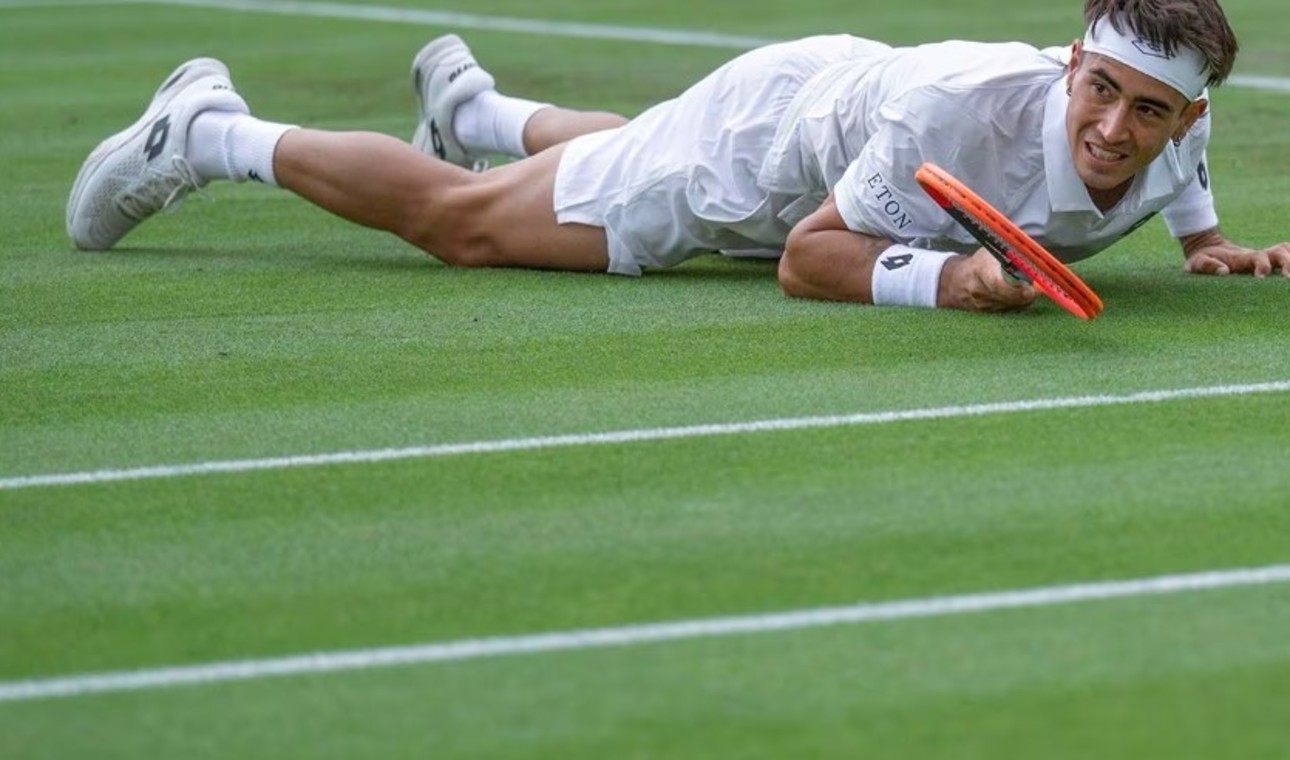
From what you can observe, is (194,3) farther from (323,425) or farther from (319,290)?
(323,425)

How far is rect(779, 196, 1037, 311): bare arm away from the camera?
6.58 m

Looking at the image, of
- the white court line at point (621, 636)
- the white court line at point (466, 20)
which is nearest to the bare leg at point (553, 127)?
the white court line at point (621, 636)

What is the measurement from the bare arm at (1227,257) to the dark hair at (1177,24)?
1086 millimetres

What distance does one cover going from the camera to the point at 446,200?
7645 mm

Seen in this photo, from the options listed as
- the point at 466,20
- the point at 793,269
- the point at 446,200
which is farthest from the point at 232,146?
the point at 466,20

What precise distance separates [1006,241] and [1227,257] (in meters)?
1.46

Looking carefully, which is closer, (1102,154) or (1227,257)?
(1102,154)

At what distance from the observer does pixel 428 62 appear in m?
8.81

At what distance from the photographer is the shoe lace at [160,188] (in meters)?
8.00

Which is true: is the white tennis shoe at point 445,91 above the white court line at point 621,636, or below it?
below

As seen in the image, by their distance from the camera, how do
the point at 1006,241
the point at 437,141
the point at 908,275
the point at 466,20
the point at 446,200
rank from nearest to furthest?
the point at 1006,241 < the point at 908,275 < the point at 446,200 < the point at 437,141 < the point at 466,20

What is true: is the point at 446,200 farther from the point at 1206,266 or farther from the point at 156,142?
the point at 1206,266

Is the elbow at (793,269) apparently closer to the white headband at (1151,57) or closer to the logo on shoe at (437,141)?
the white headband at (1151,57)

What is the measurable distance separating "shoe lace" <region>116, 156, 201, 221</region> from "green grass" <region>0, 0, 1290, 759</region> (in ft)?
0.66
